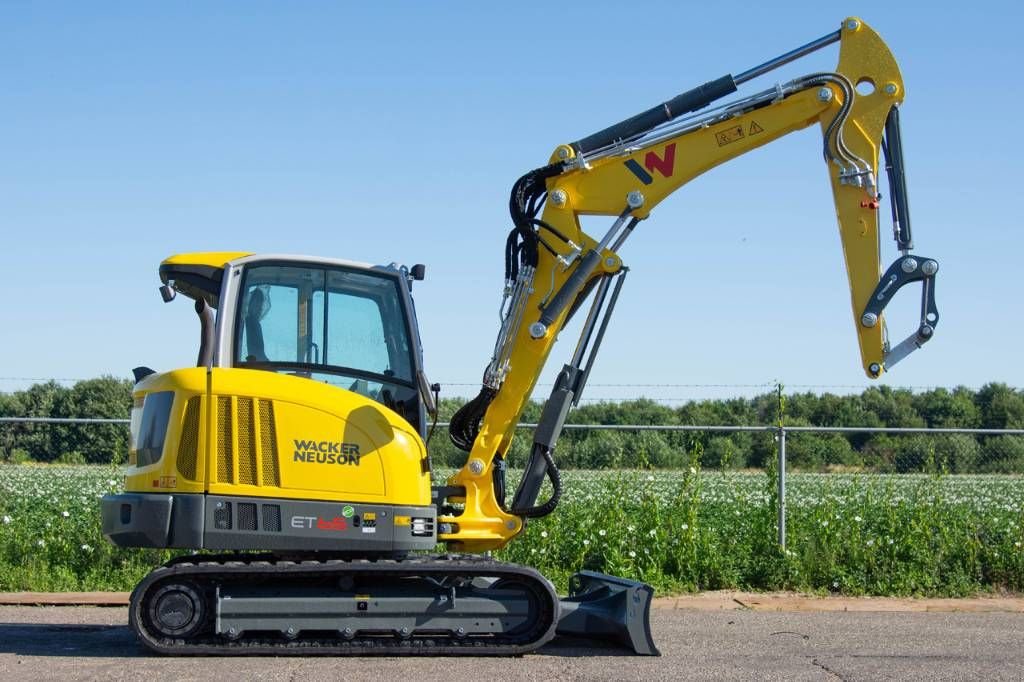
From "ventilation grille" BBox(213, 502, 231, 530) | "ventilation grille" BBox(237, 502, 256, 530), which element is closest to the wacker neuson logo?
"ventilation grille" BBox(237, 502, 256, 530)

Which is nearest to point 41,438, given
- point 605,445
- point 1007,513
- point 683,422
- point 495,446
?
point 605,445

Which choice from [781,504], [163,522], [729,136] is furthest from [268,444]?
[781,504]

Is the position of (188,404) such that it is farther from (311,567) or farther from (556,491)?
(556,491)

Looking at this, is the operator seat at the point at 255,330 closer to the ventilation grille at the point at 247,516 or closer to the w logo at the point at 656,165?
the ventilation grille at the point at 247,516

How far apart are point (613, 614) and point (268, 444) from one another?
2.64 meters

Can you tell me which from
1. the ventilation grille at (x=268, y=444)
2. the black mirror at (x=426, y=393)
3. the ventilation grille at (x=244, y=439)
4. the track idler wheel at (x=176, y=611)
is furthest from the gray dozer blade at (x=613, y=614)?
the track idler wheel at (x=176, y=611)

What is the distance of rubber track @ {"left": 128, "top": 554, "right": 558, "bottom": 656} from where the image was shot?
7988 mm

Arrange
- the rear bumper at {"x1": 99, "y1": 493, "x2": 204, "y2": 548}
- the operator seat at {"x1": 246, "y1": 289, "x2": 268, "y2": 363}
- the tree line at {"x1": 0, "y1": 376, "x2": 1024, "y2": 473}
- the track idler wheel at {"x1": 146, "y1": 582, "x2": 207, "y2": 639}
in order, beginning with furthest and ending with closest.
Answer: the tree line at {"x1": 0, "y1": 376, "x2": 1024, "y2": 473} < the operator seat at {"x1": 246, "y1": 289, "x2": 268, "y2": 363} < the track idler wheel at {"x1": 146, "y1": 582, "x2": 207, "y2": 639} < the rear bumper at {"x1": 99, "y1": 493, "x2": 204, "y2": 548}

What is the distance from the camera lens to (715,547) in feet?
40.5

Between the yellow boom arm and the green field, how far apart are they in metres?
3.24

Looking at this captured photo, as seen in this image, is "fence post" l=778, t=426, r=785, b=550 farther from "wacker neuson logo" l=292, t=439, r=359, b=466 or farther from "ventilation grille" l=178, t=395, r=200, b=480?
"ventilation grille" l=178, t=395, r=200, b=480

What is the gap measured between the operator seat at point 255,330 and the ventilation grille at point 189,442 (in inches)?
24.2

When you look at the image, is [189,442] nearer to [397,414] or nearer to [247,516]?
[247,516]

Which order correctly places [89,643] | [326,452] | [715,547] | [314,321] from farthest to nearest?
[715,547] < [89,643] < [314,321] < [326,452]
